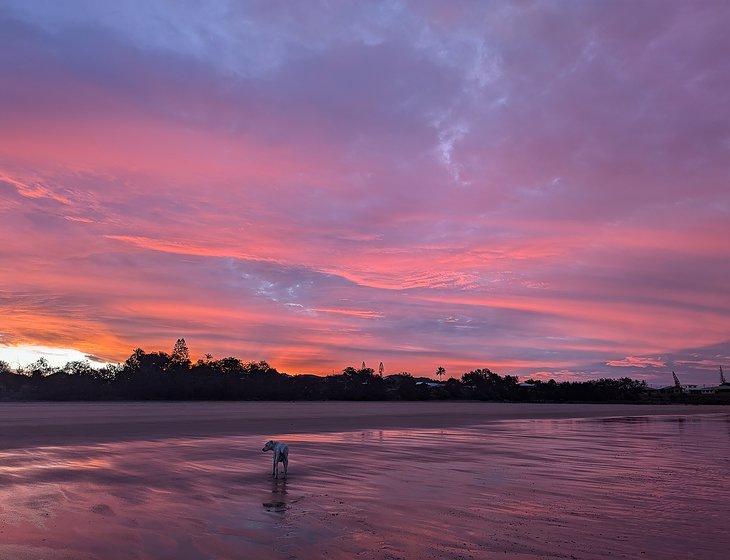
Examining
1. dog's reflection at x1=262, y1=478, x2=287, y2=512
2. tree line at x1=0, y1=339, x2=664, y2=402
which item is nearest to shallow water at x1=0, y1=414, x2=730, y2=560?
dog's reflection at x1=262, y1=478, x2=287, y2=512

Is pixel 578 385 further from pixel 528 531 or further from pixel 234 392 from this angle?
pixel 528 531

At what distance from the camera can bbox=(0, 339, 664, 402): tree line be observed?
115 m

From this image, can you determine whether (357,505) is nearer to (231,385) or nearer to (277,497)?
(277,497)

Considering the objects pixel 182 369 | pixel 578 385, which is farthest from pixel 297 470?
pixel 578 385

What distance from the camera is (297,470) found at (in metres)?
18.1

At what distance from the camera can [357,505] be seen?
1283 centimetres

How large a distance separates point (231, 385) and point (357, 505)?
12063cm

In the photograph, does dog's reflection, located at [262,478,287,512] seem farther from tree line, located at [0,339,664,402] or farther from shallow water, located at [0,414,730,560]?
tree line, located at [0,339,664,402]

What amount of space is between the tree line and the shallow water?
102 m

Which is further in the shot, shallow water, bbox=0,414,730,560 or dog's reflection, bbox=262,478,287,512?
dog's reflection, bbox=262,478,287,512

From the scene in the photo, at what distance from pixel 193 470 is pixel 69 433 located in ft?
59.4

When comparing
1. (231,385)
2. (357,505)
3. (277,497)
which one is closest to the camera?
(357,505)

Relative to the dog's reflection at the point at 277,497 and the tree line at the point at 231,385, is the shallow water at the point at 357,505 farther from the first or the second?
the tree line at the point at 231,385

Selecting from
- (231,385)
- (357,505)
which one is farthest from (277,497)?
(231,385)
